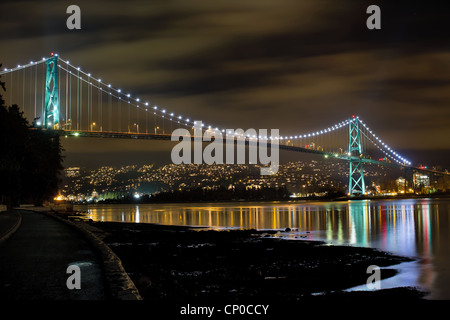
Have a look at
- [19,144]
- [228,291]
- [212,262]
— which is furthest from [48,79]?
[228,291]

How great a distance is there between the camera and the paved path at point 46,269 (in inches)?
251

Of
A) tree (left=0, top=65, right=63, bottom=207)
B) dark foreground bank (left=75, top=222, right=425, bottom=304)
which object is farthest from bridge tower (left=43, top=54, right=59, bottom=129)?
dark foreground bank (left=75, top=222, right=425, bottom=304)

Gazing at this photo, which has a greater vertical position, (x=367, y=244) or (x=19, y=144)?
(x=19, y=144)

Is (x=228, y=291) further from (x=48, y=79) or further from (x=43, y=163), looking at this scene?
(x=48, y=79)

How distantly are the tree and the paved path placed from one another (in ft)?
29.7

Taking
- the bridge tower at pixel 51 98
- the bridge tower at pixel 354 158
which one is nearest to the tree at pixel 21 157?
the bridge tower at pixel 51 98

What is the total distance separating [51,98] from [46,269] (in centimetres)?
4715

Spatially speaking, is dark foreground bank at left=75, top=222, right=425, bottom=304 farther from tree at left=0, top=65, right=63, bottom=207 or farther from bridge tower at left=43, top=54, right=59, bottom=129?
bridge tower at left=43, top=54, right=59, bottom=129

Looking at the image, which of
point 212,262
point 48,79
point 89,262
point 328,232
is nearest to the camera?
point 89,262

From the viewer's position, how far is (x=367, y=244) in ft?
67.7

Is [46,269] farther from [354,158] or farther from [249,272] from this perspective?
[354,158]

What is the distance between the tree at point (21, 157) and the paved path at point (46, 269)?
904 centimetres
